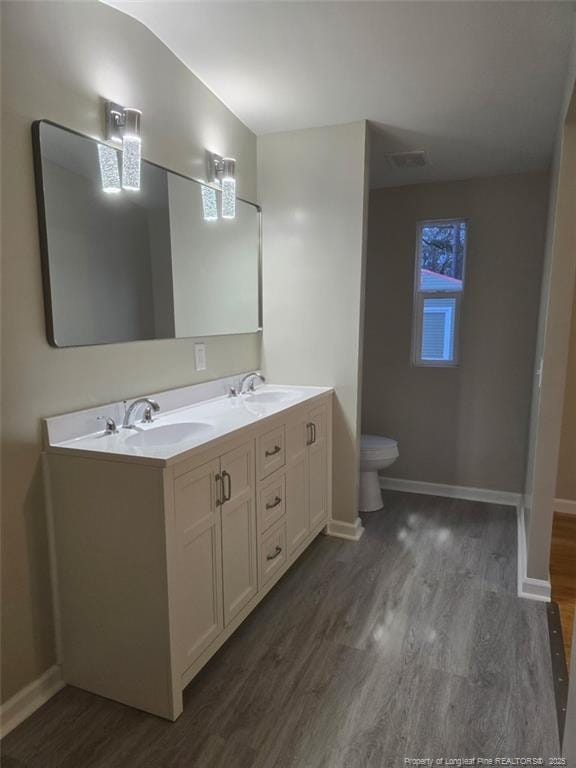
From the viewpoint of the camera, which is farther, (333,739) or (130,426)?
(130,426)

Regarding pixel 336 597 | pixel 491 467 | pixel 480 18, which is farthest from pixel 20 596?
pixel 491 467

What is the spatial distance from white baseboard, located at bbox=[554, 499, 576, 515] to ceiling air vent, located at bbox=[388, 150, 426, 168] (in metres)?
2.47

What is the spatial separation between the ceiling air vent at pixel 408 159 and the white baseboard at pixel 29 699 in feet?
10.2

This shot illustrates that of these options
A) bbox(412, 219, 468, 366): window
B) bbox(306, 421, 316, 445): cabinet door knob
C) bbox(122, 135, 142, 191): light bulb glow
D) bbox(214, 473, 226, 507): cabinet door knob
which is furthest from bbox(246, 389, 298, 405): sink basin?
bbox(412, 219, 468, 366): window

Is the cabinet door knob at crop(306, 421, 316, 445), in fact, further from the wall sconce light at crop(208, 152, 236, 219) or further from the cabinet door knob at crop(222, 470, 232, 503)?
the wall sconce light at crop(208, 152, 236, 219)

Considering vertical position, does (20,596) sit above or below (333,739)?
above

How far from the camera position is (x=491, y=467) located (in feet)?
11.5

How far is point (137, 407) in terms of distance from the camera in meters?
1.96

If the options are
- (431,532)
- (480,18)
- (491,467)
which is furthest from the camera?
(491,467)

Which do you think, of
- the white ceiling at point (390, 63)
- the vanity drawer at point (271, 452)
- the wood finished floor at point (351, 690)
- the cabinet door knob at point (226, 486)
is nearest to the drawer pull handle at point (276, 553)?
the wood finished floor at point (351, 690)

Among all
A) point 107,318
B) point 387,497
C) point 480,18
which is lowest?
point 387,497

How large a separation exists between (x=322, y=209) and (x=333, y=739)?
245 centimetres

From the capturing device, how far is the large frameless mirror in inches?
65.0

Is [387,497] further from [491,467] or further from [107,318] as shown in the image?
[107,318]
